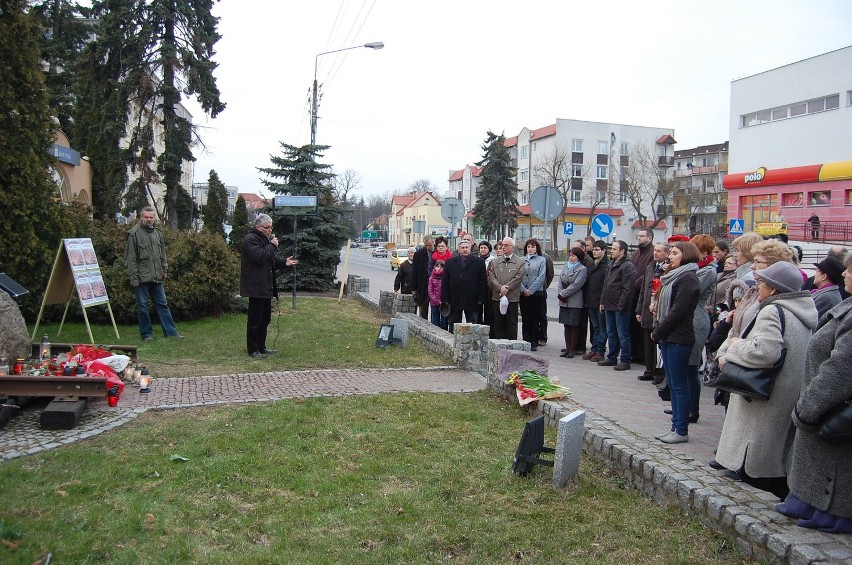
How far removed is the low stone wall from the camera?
363 cm

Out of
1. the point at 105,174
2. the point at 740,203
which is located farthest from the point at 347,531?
the point at 740,203

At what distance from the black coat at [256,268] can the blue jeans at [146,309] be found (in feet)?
7.41

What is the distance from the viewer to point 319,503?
4.74m

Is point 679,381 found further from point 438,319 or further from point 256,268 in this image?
point 438,319

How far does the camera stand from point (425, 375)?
9.47m

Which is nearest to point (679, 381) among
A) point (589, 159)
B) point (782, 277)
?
point (782, 277)

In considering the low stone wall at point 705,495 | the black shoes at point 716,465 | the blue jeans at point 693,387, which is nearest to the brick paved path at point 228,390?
the low stone wall at point 705,495

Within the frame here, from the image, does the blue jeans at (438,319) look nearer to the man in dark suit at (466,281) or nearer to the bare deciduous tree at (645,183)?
the man in dark suit at (466,281)

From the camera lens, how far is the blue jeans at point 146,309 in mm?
11375

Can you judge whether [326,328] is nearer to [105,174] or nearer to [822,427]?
[822,427]

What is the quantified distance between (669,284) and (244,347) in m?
7.27

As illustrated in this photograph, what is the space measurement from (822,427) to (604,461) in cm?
217

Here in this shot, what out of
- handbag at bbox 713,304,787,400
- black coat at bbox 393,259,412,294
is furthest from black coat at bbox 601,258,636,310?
black coat at bbox 393,259,412,294

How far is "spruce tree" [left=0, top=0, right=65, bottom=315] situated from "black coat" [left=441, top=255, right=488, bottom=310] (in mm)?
7061
